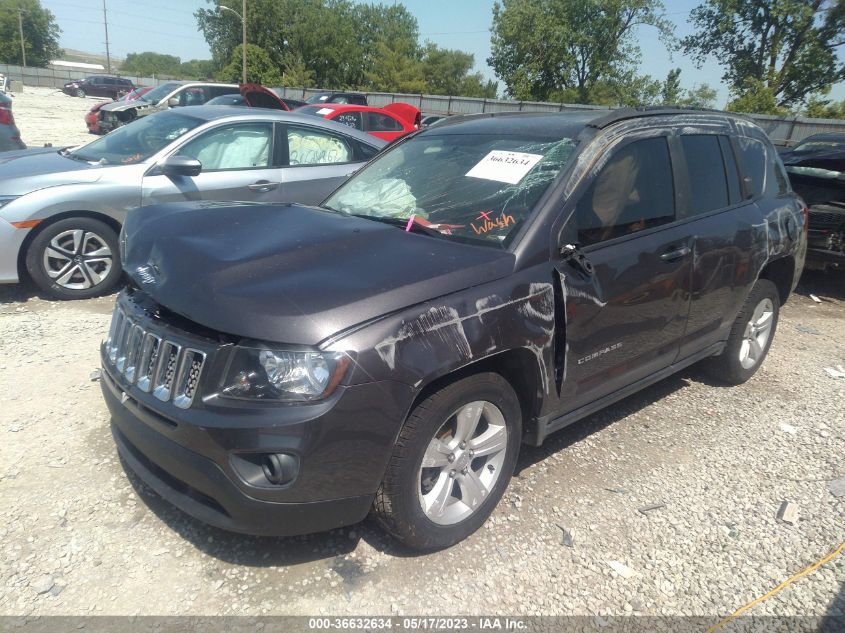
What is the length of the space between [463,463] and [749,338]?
2.89 m

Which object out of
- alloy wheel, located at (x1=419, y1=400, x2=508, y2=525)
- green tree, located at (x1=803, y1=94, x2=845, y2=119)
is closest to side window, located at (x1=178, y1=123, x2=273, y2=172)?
alloy wheel, located at (x1=419, y1=400, x2=508, y2=525)

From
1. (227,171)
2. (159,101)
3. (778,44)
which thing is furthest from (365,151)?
(778,44)

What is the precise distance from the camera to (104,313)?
5.34 meters

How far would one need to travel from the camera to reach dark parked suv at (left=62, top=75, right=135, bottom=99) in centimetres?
4656

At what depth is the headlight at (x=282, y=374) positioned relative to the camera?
7.41ft

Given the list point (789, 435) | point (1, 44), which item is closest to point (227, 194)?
point (789, 435)

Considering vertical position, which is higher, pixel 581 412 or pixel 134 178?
pixel 134 178

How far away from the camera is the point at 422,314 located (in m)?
2.46

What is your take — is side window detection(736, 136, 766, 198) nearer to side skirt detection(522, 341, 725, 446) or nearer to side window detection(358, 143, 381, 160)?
side skirt detection(522, 341, 725, 446)

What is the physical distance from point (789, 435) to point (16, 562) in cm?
427

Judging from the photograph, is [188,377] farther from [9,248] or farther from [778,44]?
[778,44]

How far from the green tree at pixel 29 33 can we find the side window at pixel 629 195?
96.7 m

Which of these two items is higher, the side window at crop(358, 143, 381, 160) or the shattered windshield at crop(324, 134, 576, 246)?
the shattered windshield at crop(324, 134, 576, 246)

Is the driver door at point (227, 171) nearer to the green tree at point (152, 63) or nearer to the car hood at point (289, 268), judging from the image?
the car hood at point (289, 268)
